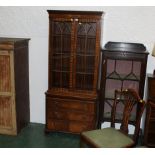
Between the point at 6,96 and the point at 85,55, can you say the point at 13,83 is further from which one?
the point at 85,55

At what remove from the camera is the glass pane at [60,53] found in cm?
303

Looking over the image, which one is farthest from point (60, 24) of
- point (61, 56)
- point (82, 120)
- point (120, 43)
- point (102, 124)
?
point (102, 124)

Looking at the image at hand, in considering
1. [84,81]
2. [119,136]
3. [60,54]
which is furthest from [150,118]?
[60,54]

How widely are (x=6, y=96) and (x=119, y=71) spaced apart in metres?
1.59

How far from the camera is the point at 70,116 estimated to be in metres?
3.19

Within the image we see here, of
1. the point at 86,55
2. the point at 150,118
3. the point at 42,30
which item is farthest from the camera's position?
the point at 42,30

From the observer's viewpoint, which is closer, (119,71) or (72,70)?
(72,70)

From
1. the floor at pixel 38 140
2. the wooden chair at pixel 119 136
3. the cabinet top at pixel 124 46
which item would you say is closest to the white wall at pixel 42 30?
the cabinet top at pixel 124 46

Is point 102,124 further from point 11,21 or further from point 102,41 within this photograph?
point 11,21

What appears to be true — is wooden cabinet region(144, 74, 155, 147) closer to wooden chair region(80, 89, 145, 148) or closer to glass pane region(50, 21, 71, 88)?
wooden chair region(80, 89, 145, 148)

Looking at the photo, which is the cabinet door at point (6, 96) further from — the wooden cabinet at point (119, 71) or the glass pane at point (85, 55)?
the wooden cabinet at point (119, 71)

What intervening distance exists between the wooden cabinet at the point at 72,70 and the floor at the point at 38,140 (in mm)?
126

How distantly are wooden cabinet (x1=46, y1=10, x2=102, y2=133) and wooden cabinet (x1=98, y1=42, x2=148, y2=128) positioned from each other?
0.14 meters

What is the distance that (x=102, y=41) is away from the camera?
3223 mm
